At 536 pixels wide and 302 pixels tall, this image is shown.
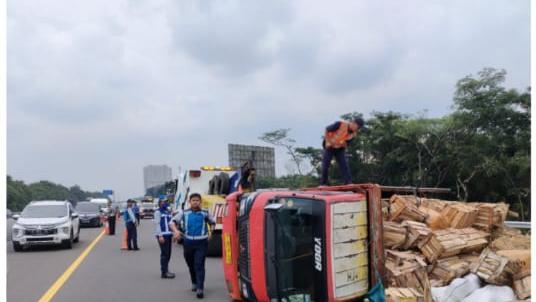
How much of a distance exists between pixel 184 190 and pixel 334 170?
13774 millimetres

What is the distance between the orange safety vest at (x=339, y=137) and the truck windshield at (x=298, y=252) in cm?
319

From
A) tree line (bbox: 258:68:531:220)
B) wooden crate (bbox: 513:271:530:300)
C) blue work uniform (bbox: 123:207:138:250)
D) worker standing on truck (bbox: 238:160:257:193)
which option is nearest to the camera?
wooden crate (bbox: 513:271:530:300)

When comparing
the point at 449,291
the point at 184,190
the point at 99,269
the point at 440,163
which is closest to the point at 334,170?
the point at 440,163

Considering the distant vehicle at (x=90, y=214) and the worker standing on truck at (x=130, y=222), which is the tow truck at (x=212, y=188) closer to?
the worker standing on truck at (x=130, y=222)

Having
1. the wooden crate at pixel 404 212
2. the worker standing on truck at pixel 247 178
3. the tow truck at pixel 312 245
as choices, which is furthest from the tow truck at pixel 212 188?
the tow truck at pixel 312 245

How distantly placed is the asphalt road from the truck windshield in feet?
8.30

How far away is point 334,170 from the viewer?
29.6m

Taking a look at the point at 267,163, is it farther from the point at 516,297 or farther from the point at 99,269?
the point at 516,297

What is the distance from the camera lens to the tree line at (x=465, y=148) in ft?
76.7

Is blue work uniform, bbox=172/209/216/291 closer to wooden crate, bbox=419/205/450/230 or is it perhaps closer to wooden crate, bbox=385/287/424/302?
wooden crate, bbox=385/287/424/302

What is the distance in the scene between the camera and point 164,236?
34.9ft

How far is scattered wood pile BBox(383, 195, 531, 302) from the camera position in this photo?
6.54m

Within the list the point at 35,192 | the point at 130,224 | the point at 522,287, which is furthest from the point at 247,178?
the point at 35,192

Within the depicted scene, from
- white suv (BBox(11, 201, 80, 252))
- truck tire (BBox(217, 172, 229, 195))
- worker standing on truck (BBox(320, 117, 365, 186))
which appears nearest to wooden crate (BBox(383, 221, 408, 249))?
worker standing on truck (BBox(320, 117, 365, 186))
